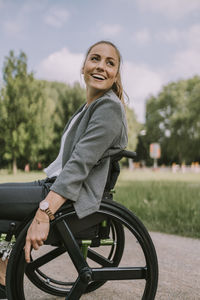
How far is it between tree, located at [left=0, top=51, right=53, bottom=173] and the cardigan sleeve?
20589 mm

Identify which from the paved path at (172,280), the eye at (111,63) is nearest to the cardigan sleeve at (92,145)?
the eye at (111,63)

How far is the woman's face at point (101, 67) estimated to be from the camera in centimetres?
175

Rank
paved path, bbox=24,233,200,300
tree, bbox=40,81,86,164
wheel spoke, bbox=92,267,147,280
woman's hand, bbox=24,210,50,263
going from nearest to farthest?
woman's hand, bbox=24,210,50,263
wheel spoke, bbox=92,267,147,280
paved path, bbox=24,233,200,300
tree, bbox=40,81,86,164

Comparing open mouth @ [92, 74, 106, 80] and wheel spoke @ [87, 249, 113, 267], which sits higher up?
open mouth @ [92, 74, 106, 80]

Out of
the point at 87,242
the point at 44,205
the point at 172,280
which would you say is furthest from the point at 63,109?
the point at 44,205

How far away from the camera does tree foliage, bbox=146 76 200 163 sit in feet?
141

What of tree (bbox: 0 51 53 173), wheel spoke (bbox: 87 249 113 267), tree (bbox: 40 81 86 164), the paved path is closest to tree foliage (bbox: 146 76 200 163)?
tree (bbox: 40 81 86 164)

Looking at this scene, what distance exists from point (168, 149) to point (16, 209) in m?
43.6

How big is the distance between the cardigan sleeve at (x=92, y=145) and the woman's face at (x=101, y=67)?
0.65 feet

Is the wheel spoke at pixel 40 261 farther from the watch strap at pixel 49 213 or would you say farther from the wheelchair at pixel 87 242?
the watch strap at pixel 49 213

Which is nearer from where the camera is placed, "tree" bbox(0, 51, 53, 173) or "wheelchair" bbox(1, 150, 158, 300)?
"wheelchair" bbox(1, 150, 158, 300)

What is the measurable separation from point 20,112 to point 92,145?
21.9 metres

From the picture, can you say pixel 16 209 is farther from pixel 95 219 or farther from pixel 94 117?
pixel 94 117

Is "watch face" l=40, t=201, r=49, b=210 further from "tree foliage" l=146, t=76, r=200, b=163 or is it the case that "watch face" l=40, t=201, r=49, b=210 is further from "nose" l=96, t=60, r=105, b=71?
"tree foliage" l=146, t=76, r=200, b=163
